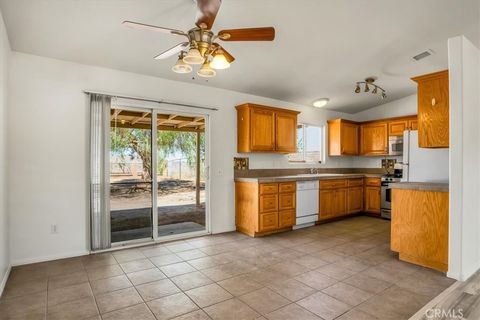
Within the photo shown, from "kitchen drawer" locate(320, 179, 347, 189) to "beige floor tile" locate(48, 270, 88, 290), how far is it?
168 inches

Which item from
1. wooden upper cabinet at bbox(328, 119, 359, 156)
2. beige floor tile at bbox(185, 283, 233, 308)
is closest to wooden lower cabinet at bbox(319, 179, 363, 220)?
wooden upper cabinet at bbox(328, 119, 359, 156)

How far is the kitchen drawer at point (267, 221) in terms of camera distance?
178 inches

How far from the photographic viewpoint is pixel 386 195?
5.98m

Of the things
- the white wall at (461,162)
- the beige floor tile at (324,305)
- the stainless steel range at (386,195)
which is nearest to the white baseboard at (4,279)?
the beige floor tile at (324,305)

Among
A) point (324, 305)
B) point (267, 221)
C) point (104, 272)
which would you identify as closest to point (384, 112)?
point (267, 221)

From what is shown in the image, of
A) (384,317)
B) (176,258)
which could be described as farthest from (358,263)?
(176,258)

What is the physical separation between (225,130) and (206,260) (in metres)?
2.32

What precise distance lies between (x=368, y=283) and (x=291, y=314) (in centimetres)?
107

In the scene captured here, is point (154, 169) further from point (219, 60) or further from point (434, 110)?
point (434, 110)

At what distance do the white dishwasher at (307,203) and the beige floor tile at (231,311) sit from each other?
2867 mm

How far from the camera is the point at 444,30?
3502 millimetres

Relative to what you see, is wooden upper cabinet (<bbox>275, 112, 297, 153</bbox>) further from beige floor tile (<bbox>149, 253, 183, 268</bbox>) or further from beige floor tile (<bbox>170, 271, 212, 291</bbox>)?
beige floor tile (<bbox>170, 271, 212, 291</bbox>)

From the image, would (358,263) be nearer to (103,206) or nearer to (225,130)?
(225,130)

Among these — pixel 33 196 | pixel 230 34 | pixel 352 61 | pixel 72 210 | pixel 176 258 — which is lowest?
pixel 176 258
